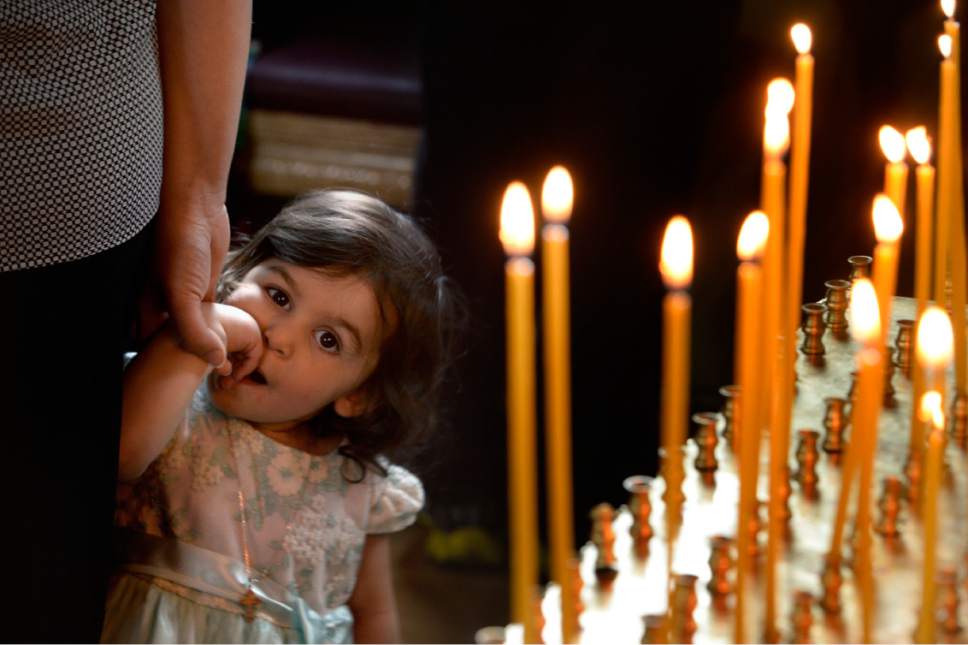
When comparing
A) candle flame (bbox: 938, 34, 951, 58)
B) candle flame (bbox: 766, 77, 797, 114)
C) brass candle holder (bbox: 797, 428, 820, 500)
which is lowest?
brass candle holder (bbox: 797, 428, 820, 500)

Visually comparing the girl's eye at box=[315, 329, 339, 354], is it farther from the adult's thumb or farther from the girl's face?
the adult's thumb

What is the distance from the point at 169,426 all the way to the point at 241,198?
254cm

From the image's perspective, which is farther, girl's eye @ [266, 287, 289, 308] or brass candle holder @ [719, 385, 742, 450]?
girl's eye @ [266, 287, 289, 308]

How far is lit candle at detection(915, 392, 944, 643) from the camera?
3.02 ft

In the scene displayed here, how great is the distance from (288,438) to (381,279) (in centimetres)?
17

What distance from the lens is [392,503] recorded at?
64.2 inches

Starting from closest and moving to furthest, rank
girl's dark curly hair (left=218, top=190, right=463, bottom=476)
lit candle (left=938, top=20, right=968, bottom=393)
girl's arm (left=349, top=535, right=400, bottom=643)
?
1. lit candle (left=938, top=20, right=968, bottom=393)
2. girl's dark curly hair (left=218, top=190, right=463, bottom=476)
3. girl's arm (left=349, top=535, right=400, bottom=643)

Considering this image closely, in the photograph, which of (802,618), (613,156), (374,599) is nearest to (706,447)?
(802,618)

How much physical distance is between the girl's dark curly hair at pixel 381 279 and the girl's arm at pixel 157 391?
0.54ft

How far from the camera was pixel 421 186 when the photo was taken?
2.94 m

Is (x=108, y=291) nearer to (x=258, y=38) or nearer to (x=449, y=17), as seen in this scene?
(x=449, y=17)

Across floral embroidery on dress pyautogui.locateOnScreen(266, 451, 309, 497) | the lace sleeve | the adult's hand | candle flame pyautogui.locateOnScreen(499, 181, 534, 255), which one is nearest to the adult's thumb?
the adult's hand

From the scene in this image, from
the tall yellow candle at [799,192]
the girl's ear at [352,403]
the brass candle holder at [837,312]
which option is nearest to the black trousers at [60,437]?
the girl's ear at [352,403]

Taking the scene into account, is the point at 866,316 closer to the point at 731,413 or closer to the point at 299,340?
the point at 731,413
